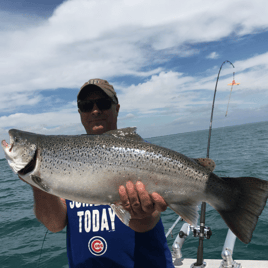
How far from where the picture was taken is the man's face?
377 cm

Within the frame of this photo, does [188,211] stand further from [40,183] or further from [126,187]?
[40,183]

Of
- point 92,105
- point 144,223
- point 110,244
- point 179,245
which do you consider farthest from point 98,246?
point 179,245

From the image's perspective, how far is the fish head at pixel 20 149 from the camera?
2.60 metres

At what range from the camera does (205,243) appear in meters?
8.10

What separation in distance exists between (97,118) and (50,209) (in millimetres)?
1528

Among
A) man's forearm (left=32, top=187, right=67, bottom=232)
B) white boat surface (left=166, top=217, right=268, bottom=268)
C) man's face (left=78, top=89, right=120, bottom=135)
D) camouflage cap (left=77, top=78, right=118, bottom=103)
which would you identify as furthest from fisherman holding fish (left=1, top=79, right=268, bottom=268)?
white boat surface (left=166, top=217, right=268, bottom=268)

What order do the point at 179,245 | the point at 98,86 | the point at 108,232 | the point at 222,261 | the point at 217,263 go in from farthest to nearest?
the point at 179,245
the point at 217,263
the point at 222,261
the point at 98,86
the point at 108,232

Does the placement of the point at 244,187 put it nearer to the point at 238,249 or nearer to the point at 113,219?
the point at 113,219

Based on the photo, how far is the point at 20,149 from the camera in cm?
265

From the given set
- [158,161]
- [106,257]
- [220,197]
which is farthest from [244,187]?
[106,257]

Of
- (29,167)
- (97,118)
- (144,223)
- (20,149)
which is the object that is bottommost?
(144,223)

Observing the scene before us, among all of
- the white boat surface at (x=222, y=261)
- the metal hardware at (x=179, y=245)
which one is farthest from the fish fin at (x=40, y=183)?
the metal hardware at (x=179, y=245)

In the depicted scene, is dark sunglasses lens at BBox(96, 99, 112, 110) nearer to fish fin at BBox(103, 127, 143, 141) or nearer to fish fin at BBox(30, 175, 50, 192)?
fish fin at BBox(103, 127, 143, 141)

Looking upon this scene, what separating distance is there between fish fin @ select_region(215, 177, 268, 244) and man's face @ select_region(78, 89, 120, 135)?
2152mm
